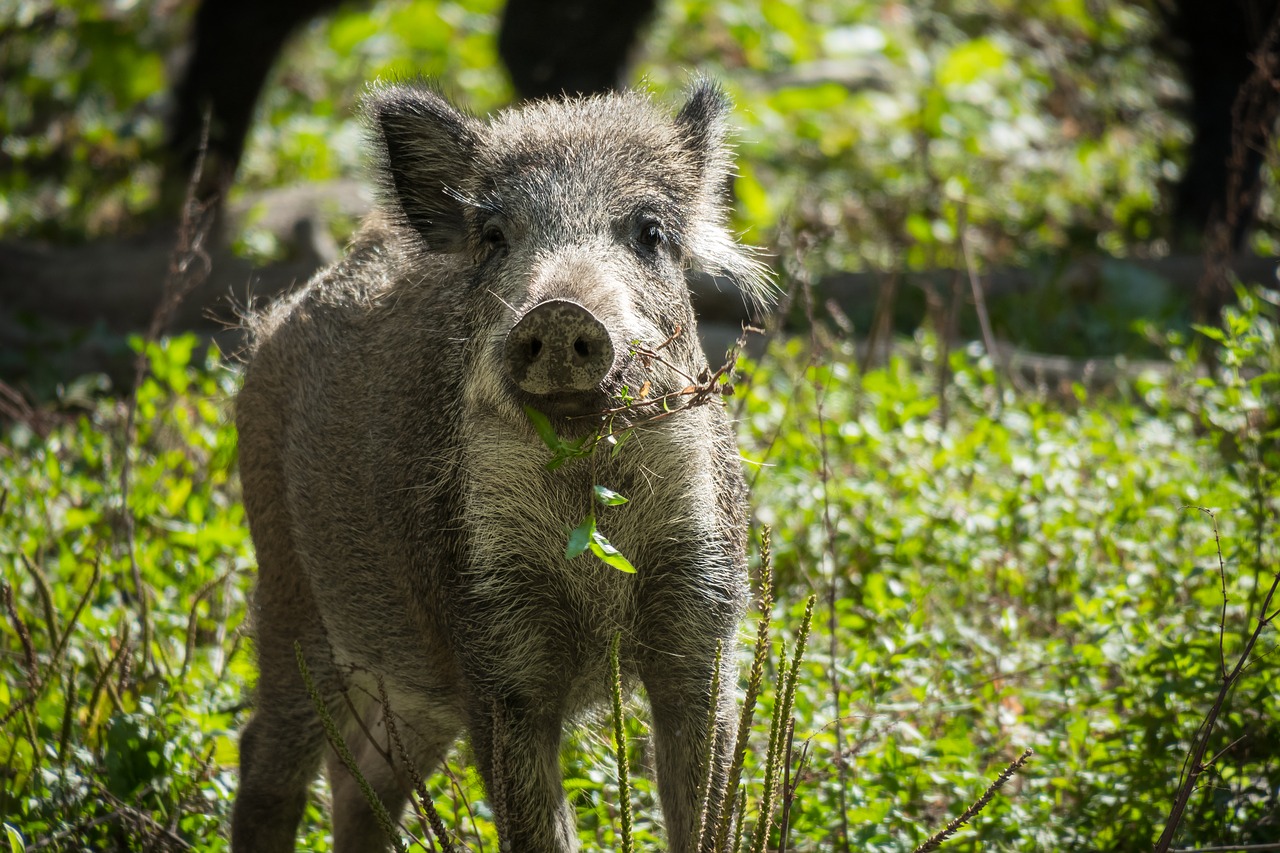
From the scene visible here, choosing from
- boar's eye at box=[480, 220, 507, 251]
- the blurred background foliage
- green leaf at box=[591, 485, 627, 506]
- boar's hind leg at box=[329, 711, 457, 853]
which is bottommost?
boar's hind leg at box=[329, 711, 457, 853]

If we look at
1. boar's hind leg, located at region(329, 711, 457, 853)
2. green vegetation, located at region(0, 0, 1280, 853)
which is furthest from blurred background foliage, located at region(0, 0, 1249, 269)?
boar's hind leg, located at region(329, 711, 457, 853)

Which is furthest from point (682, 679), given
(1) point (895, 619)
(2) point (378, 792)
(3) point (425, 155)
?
(3) point (425, 155)

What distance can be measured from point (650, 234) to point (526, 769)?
4.17ft

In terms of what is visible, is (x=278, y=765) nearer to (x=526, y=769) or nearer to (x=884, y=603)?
(x=526, y=769)

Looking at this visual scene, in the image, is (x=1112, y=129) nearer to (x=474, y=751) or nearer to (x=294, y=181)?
(x=294, y=181)

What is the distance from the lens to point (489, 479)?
3205 millimetres

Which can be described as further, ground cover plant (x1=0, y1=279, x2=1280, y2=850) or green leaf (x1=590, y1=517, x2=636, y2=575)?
ground cover plant (x1=0, y1=279, x2=1280, y2=850)

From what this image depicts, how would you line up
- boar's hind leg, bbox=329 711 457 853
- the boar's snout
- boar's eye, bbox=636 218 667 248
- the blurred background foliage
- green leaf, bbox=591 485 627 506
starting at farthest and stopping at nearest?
1. the blurred background foliage
2. boar's hind leg, bbox=329 711 457 853
3. boar's eye, bbox=636 218 667 248
4. green leaf, bbox=591 485 627 506
5. the boar's snout

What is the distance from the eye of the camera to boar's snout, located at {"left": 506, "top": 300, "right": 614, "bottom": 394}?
2.67 meters

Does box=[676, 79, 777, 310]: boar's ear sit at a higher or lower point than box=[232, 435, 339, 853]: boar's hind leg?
higher

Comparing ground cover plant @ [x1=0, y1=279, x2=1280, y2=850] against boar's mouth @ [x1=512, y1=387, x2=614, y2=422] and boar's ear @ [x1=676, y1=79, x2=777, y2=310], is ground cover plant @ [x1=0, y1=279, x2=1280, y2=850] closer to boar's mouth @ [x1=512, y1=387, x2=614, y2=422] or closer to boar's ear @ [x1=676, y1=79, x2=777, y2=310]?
boar's ear @ [x1=676, y1=79, x2=777, y2=310]

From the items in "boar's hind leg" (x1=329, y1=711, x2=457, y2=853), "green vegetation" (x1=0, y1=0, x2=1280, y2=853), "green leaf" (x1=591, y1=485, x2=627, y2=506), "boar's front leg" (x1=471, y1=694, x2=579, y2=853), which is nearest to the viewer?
"green leaf" (x1=591, y1=485, x2=627, y2=506)

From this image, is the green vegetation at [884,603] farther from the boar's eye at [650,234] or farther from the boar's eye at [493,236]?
the boar's eye at [493,236]

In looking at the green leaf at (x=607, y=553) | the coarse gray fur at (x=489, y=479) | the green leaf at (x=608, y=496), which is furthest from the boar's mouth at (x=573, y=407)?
the green leaf at (x=607, y=553)
